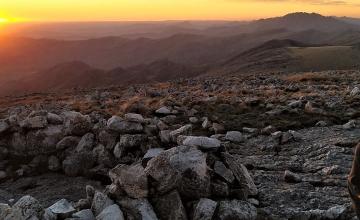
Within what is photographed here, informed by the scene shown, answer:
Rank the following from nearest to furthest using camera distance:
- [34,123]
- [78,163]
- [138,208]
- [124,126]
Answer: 1. [138,208]
2. [124,126]
3. [78,163]
4. [34,123]

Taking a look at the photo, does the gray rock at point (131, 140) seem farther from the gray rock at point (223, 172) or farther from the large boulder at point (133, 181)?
the gray rock at point (223, 172)

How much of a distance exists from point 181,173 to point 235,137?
8.73 metres

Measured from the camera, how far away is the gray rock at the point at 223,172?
14.3 metres

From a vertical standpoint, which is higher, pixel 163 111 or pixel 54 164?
pixel 163 111

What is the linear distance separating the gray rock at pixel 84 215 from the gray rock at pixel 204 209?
2776 millimetres

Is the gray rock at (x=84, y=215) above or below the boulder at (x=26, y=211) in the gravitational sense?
below

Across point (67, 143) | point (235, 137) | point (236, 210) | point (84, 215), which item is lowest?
point (67, 143)

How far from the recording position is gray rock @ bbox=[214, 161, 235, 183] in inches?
563

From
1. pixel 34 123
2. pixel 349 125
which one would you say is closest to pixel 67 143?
pixel 34 123

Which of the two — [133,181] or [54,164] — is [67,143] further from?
[133,181]

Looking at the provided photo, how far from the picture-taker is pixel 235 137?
22.0 m

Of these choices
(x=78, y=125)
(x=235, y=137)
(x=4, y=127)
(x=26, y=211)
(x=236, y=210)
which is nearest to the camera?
(x=26, y=211)

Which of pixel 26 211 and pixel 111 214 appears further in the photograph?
pixel 111 214

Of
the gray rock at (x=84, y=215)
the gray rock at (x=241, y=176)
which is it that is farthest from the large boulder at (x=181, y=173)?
the gray rock at (x=84, y=215)
